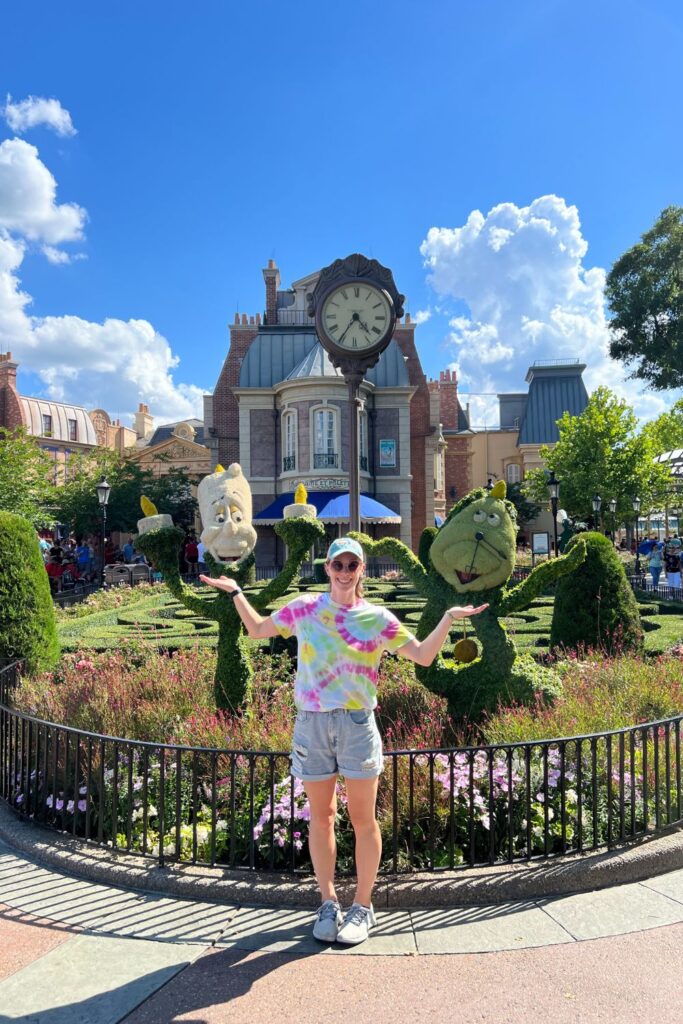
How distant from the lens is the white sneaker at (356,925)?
3.28 meters

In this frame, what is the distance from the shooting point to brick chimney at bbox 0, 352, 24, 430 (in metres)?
48.6

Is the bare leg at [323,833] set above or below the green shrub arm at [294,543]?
below

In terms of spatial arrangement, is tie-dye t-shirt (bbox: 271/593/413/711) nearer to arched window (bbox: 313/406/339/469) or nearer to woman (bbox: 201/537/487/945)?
woman (bbox: 201/537/487/945)

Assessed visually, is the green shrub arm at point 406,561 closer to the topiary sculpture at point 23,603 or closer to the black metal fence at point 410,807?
the black metal fence at point 410,807

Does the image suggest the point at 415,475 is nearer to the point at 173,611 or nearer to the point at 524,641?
the point at 173,611

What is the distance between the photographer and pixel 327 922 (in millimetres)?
3328

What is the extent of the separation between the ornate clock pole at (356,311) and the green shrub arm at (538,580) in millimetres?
3399

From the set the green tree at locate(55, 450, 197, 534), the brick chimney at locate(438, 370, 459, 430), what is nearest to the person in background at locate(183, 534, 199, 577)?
the green tree at locate(55, 450, 197, 534)

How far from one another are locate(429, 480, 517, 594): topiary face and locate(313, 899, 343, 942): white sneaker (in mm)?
2770

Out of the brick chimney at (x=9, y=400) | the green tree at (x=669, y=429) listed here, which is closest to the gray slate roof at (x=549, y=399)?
the green tree at (x=669, y=429)

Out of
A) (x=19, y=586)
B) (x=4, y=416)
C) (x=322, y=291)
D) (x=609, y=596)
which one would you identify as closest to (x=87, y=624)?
(x=19, y=586)

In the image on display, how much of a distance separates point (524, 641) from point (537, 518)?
3826 cm


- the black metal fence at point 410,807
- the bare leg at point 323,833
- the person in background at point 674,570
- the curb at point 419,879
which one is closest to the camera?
the bare leg at point 323,833

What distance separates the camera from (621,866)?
13.0 ft
